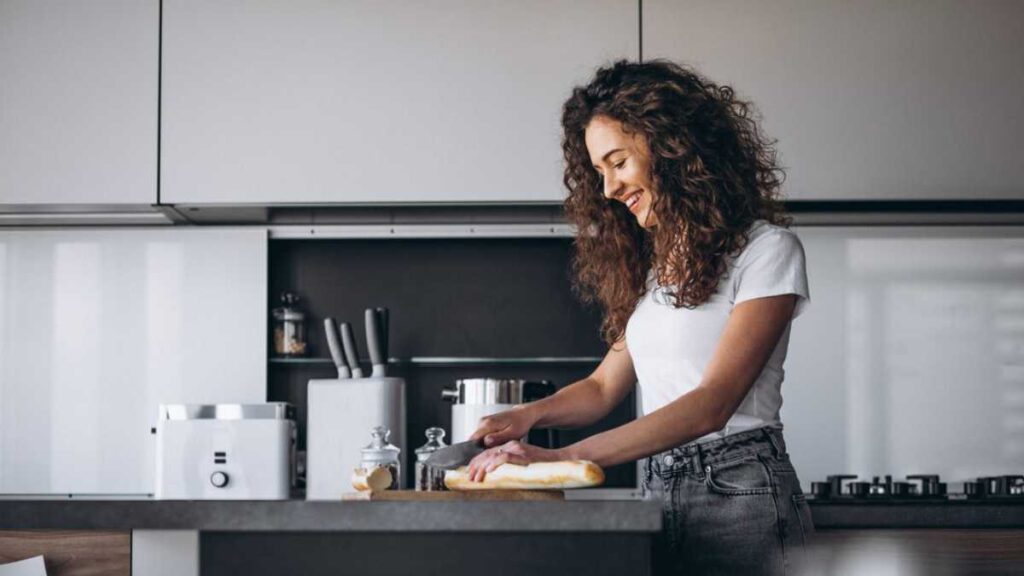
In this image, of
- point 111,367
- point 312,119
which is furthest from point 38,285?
point 312,119

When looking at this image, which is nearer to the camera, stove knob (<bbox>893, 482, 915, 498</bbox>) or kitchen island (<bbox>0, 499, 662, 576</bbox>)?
kitchen island (<bbox>0, 499, 662, 576</bbox>)

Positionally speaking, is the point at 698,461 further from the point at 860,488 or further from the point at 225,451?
the point at 225,451

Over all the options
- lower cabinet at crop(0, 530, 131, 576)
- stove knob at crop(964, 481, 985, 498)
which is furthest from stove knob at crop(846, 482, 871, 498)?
lower cabinet at crop(0, 530, 131, 576)

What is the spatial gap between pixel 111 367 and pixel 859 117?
178 centimetres

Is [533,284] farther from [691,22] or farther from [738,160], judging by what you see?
[738,160]

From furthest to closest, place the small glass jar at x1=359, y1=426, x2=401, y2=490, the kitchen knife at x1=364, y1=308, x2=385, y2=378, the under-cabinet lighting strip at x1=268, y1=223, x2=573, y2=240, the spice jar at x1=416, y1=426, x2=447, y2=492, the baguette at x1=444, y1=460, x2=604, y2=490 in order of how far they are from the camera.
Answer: the under-cabinet lighting strip at x1=268, y1=223, x2=573, y2=240 < the kitchen knife at x1=364, y1=308, x2=385, y2=378 < the small glass jar at x1=359, y1=426, x2=401, y2=490 < the spice jar at x1=416, y1=426, x2=447, y2=492 < the baguette at x1=444, y1=460, x2=604, y2=490

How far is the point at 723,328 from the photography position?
1750mm

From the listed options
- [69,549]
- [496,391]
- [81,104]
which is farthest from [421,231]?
[69,549]

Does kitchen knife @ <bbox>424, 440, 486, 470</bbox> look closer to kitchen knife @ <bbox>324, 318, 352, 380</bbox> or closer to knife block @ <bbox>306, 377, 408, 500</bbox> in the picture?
knife block @ <bbox>306, 377, 408, 500</bbox>

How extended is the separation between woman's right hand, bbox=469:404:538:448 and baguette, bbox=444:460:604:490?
0.76 feet

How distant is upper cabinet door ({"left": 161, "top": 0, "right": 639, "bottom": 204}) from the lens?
2795 mm

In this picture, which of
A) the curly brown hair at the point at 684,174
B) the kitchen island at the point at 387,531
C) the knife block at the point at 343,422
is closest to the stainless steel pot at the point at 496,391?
the knife block at the point at 343,422

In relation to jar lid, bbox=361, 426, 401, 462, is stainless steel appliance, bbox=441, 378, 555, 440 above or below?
above

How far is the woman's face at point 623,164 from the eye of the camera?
73.9 inches
